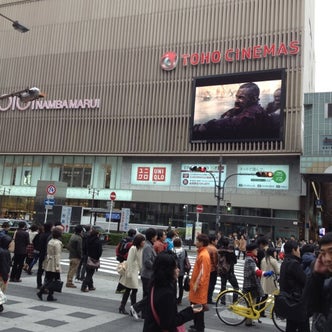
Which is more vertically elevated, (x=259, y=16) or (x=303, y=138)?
(x=259, y=16)

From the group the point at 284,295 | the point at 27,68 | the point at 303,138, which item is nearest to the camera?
the point at 284,295

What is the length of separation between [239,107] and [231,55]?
6.73 meters

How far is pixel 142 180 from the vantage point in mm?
47969

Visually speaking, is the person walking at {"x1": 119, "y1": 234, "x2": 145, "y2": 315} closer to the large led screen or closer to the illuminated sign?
the large led screen

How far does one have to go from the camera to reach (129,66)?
49.6m

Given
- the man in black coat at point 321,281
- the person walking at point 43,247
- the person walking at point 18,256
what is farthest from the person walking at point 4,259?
the man in black coat at point 321,281

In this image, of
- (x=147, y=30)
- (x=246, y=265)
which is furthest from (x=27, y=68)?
(x=246, y=265)

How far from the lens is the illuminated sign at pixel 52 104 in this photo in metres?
50.8

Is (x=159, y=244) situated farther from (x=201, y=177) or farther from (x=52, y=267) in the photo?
(x=201, y=177)

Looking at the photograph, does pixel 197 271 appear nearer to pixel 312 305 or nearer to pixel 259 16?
pixel 312 305

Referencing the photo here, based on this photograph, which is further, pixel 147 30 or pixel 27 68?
pixel 27 68

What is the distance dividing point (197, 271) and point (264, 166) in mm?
36935

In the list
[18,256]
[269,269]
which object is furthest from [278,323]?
[18,256]

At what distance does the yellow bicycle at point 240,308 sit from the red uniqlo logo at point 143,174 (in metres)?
39.3
